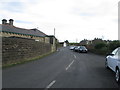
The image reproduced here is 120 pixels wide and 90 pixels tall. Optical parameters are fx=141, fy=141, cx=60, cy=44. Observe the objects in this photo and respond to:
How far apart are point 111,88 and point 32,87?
321cm

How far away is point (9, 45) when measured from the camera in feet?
38.8

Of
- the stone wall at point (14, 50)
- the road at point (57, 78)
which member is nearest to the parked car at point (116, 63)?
the road at point (57, 78)

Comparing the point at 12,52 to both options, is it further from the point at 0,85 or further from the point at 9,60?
the point at 0,85

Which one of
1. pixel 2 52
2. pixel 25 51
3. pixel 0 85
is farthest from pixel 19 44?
pixel 0 85

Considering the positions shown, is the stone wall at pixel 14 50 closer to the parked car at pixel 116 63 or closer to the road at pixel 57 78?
the road at pixel 57 78

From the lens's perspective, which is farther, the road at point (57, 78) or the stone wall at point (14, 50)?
the stone wall at point (14, 50)

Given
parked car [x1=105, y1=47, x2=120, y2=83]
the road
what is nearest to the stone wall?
the road

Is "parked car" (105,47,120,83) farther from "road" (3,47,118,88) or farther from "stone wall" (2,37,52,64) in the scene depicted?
"stone wall" (2,37,52,64)

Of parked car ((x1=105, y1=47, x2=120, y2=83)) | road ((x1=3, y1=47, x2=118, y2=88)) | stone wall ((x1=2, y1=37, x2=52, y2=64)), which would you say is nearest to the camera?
road ((x1=3, y1=47, x2=118, y2=88))

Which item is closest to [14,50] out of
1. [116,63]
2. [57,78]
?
[57,78]

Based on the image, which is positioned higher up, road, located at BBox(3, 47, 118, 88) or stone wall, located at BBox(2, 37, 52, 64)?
stone wall, located at BBox(2, 37, 52, 64)

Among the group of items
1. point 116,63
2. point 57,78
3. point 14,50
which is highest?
point 14,50

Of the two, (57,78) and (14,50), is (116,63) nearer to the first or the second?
(57,78)

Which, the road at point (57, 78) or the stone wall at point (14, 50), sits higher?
the stone wall at point (14, 50)
